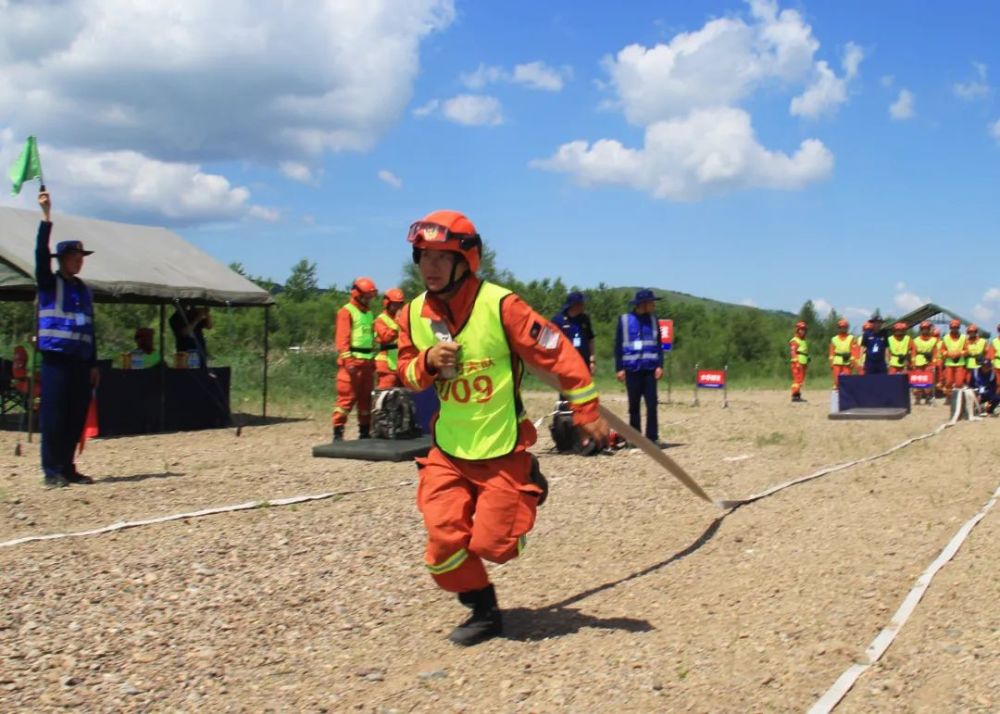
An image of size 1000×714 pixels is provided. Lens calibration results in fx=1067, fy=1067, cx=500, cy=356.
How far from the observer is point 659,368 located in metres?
12.9

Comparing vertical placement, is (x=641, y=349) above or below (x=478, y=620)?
above

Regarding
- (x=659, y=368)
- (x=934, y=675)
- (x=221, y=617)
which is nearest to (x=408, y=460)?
(x=659, y=368)

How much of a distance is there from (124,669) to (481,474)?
1835mm

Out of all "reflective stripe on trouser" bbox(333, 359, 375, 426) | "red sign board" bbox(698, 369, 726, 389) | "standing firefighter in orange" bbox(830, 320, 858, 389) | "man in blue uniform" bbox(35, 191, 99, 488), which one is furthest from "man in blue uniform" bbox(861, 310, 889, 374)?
"man in blue uniform" bbox(35, 191, 99, 488)

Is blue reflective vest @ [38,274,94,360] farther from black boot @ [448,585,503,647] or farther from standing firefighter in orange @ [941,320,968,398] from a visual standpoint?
standing firefighter in orange @ [941,320,968,398]

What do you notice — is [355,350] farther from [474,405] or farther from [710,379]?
[710,379]

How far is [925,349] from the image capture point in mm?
26328

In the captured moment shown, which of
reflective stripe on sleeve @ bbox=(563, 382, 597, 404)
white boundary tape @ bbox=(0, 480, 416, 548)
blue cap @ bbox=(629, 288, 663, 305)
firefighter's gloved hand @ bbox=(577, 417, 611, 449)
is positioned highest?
blue cap @ bbox=(629, 288, 663, 305)

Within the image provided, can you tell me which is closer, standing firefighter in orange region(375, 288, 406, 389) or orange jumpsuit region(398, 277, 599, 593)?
orange jumpsuit region(398, 277, 599, 593)

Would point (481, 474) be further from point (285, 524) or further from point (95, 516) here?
point (95, 516)

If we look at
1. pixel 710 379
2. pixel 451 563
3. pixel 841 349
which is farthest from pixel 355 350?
pixel 841 349

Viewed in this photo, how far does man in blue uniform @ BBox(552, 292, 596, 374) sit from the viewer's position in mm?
13383

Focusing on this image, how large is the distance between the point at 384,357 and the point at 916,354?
1728 cm

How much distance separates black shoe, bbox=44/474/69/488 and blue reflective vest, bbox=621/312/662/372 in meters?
6.48
